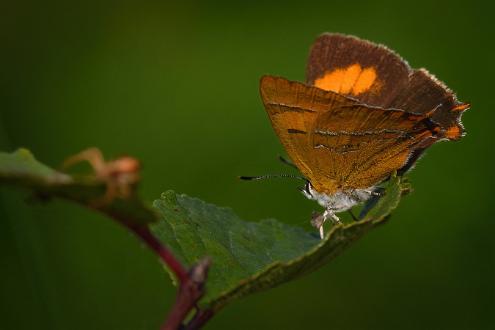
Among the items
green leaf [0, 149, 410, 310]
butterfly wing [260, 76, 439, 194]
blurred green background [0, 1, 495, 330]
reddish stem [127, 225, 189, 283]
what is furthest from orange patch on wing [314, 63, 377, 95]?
reddish stem [127, 225, 189, 283]

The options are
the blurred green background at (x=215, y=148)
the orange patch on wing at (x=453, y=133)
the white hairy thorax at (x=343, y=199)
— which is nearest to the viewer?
the orange patch on wing at (x=453, y=133)

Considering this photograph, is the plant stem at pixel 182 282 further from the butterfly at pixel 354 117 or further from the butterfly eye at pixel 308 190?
the butterfly eye at pixel 308 190

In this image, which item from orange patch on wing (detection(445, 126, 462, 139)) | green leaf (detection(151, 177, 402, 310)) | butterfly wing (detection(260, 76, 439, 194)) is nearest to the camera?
green leaf (detection(151, 177, 402, 310))

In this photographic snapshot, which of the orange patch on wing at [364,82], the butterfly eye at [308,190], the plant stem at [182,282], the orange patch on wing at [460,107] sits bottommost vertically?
the plant stem at [182,282]

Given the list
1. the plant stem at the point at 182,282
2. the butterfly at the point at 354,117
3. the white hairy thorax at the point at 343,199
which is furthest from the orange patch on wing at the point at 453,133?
the plant stem at the point at 182,282

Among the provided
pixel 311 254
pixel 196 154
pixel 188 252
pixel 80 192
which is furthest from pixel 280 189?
pixel 80 192

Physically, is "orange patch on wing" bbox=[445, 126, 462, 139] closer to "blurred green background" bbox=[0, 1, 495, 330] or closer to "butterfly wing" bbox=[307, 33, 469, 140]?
"butterfly wing" bbox=[307, 33, 469, 140]

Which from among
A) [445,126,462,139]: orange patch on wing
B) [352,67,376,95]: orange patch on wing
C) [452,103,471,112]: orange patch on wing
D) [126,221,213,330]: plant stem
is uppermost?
[352,67,376,95]: orange patch on wing
